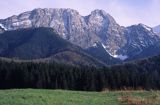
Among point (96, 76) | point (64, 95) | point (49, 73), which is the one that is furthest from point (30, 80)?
point (64, 95)

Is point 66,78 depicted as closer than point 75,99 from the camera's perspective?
No

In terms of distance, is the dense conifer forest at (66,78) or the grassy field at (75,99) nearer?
the grassy field at (75,99)

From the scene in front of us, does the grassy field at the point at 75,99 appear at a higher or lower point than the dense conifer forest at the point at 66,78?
lower

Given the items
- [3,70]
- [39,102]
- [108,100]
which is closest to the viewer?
[39,102]

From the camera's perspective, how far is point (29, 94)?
33312mm

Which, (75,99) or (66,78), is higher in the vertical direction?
(66,78)

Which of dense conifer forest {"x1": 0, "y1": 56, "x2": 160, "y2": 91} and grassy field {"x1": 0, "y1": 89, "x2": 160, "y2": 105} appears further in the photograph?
dense conifer forest {"x1": 0, "y1": 56, "x2": 160, "y2": 91}

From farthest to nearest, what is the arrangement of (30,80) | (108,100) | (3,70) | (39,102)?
1. (3,70)
2. (30,80)
3. (108,100)
4. (39,102)

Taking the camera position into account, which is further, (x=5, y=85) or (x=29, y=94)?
(x=5, y=85)

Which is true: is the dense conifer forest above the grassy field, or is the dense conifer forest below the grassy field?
above

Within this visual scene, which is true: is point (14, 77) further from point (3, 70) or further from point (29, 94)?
point (29, 94)

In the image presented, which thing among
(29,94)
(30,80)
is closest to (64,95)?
(29,94)

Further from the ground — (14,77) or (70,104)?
(14,77)

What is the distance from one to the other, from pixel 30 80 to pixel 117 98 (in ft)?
369
